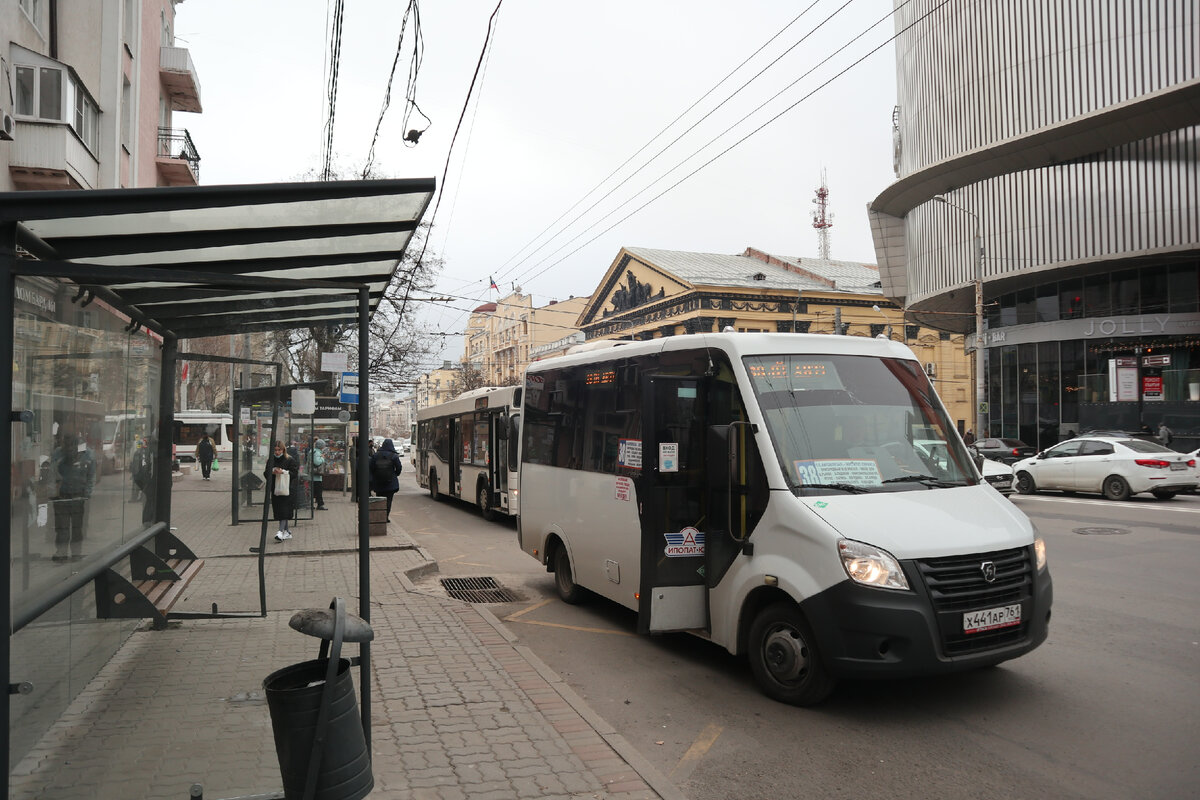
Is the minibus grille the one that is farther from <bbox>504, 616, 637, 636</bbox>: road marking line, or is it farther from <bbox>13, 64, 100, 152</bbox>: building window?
<bbox>13, 64, 100, 152</bbox>: building window

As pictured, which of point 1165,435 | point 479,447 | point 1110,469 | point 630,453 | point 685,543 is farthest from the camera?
point 1165,435

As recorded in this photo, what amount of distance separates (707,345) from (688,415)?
1.90 feet

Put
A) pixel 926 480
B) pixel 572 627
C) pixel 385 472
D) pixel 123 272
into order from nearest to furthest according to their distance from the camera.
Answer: pixel 123 272, pixel 926 480, pixel 572 627, pixel 385 472

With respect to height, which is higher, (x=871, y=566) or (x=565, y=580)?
(x=871, y=566)

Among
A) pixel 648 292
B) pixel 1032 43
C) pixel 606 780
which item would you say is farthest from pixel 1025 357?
pixel 606 780

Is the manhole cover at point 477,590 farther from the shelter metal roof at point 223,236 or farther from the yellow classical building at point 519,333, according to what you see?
the yellow classical building at point 519,333

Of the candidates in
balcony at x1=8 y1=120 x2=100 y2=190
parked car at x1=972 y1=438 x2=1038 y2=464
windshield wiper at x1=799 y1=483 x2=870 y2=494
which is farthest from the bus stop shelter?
parked car at x1=972 y1=438 x2=1038 y2=464

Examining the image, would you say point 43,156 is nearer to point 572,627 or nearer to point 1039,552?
point 572,627

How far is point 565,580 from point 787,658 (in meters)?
3.98

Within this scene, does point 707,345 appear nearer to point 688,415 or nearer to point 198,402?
point 688,415

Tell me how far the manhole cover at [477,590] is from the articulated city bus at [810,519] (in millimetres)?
2366

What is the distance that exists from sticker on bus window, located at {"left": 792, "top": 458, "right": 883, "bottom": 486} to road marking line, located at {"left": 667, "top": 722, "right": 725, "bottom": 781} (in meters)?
1.72

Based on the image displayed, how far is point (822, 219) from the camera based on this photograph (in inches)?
3939

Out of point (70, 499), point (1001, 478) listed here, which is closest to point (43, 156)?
point (70, 499)
